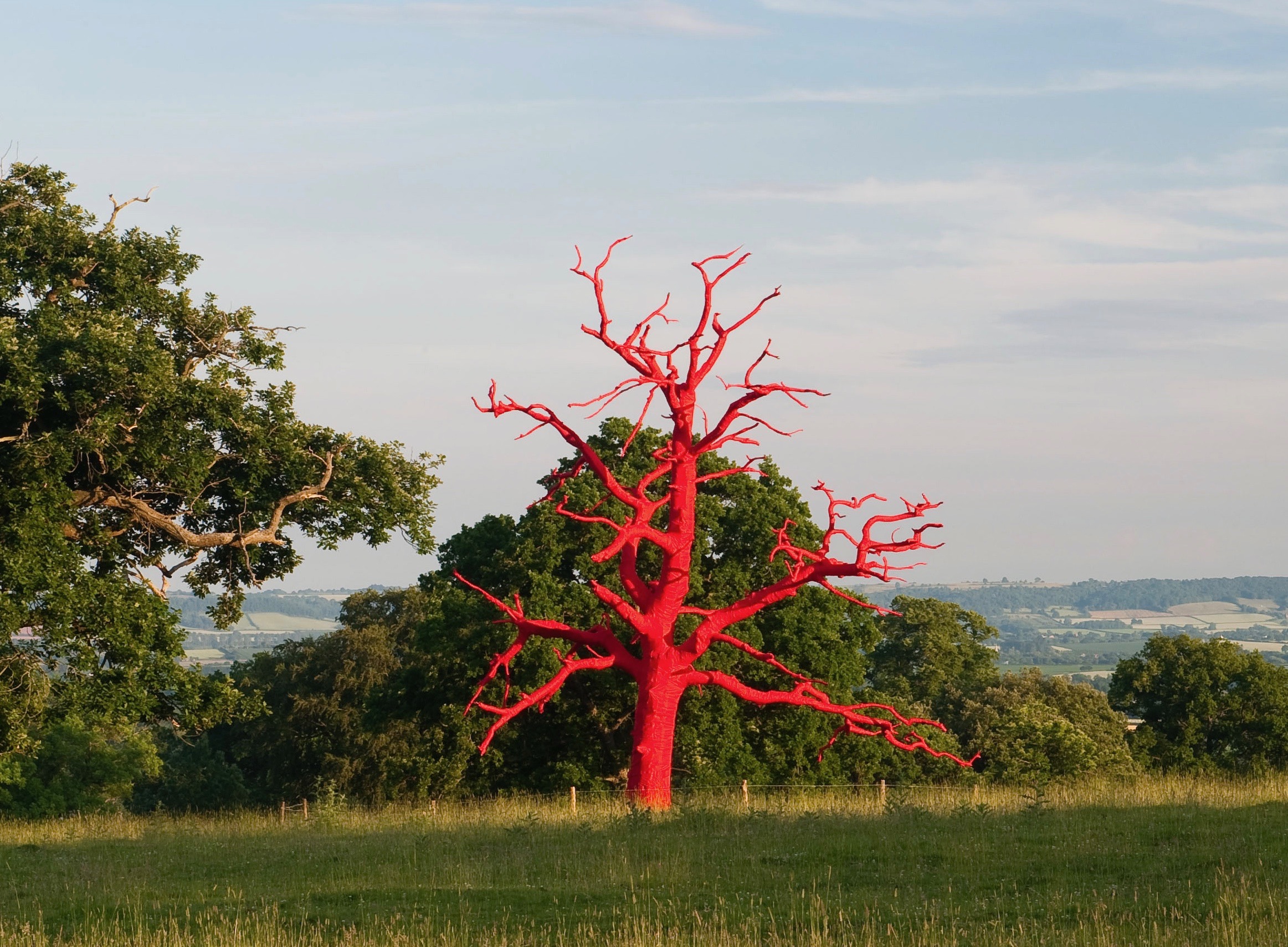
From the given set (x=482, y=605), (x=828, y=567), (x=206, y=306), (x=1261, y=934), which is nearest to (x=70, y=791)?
(x=482, y=605)

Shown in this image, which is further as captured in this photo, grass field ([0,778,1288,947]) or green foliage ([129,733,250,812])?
green foliage ([129,733,250,812])

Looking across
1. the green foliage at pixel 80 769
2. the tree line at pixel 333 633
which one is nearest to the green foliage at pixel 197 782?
the tree line at pixel 333 633

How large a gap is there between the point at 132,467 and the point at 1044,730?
125 ft

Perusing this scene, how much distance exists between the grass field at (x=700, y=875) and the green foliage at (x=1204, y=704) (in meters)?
36.4

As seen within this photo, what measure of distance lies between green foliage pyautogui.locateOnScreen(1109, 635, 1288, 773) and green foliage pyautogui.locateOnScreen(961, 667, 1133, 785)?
1490 mm

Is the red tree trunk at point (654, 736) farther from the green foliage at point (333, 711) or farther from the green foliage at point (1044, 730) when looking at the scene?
the green foliage at point (333, 711)

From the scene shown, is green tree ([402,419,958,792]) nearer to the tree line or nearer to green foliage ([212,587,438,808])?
the tree line

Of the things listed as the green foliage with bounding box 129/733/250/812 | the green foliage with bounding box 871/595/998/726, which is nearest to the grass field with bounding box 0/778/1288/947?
the green foliage with bounding box 129/733/250/812

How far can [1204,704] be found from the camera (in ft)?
190

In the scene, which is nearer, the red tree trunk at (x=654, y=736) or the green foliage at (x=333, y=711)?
the red tree trunk at (x=654, y=736)

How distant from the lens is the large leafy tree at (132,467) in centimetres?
2216

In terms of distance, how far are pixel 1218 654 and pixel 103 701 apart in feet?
163

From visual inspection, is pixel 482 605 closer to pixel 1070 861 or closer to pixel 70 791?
pixel 1070 861

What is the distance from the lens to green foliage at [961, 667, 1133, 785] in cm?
5091
